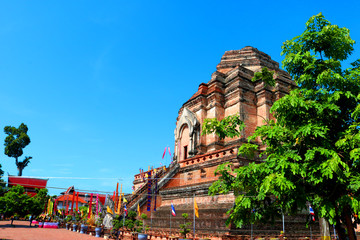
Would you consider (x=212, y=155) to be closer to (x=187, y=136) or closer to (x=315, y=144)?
(x=187, y=136)

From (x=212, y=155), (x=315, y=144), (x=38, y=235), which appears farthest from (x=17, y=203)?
(x=315, y=144)

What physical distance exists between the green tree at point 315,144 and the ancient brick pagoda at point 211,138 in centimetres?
875

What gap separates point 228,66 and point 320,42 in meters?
20.9

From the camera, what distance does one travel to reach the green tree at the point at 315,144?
22.4ft

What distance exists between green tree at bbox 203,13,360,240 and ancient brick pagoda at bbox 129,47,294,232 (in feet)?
28.7

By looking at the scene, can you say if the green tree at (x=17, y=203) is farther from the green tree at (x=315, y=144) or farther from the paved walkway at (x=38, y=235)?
the green tree at (x=315, y=144)

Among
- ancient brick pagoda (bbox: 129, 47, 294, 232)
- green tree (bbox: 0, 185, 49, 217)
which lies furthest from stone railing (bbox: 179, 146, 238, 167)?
green tree (bbox: 0, 185, 49, 217)

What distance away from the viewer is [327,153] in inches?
263

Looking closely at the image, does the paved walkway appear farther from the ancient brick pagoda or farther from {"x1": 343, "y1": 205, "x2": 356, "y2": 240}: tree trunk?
{"x1": 343, "y1": 205, "x2": 356, "y2": 240}: tree trunk

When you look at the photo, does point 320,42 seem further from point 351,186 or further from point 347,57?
point 351,186

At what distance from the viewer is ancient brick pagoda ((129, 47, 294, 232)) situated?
18.8 m

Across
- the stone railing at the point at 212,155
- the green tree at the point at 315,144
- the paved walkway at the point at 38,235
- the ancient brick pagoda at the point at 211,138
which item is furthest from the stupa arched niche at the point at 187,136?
the green tree at the point at 315,144

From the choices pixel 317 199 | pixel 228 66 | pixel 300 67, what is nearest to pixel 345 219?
pixel 317 199

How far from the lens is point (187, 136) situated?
26828mm
